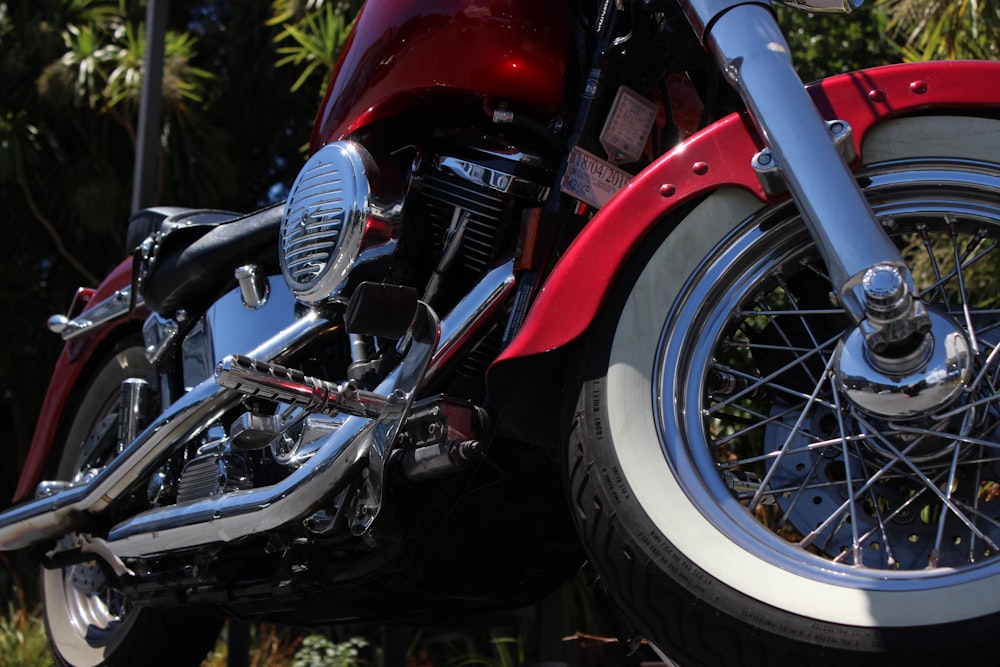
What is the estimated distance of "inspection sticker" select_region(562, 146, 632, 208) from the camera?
2072 millimetres

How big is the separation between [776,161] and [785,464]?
0.48 metres

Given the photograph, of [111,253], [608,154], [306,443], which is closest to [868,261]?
[608,154]

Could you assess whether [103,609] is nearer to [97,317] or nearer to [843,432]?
[97,317]

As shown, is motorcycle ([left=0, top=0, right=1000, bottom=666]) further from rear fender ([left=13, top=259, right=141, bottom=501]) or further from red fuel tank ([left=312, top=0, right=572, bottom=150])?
rear fender ([left=13, top=259, right=141, bottom=501])

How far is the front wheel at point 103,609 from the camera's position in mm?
3021

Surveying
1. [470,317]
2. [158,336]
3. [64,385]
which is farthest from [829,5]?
[64,385]

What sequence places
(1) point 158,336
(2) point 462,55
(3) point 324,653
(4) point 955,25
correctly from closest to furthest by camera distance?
(2) point 462,55
(1) point 158,336
(4) point 955,25
(3) point 324,653

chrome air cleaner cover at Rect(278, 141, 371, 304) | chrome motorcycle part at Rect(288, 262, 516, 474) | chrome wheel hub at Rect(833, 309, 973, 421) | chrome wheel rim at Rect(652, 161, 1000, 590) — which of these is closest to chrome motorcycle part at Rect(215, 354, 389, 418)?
chrome motorcycle part at Rect(288, 262, 516, 474)

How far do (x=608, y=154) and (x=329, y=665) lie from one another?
3.68 meters

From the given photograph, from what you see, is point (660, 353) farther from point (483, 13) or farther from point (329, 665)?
point (329, 665)

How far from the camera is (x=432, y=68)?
86.5 inches

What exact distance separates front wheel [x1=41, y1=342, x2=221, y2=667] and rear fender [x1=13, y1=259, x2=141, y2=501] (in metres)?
0.05

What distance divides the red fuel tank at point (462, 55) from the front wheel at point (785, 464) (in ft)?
1.78

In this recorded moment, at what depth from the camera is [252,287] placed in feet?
8.76
